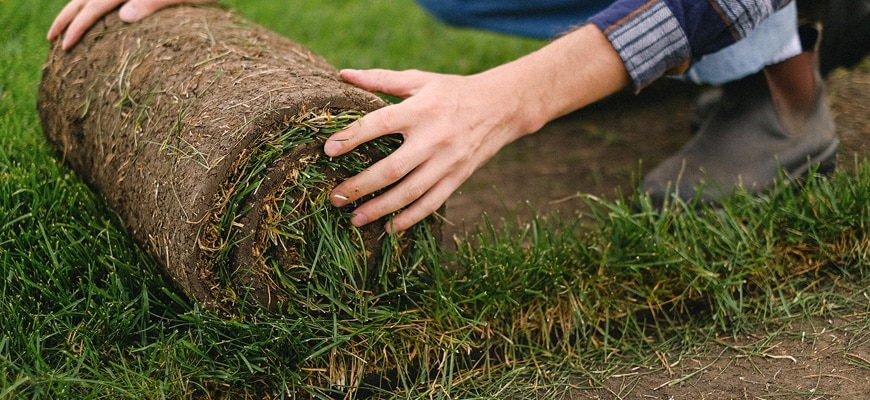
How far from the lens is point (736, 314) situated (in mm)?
1877

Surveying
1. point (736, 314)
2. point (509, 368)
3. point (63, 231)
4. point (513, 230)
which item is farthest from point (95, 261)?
point (736, 314)

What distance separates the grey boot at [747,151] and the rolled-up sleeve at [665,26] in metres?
0.45

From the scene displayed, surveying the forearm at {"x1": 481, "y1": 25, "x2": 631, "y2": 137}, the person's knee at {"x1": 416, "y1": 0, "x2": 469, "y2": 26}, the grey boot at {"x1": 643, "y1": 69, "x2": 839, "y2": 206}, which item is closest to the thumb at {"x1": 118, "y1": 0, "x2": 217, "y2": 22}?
the forearm at {"x1": 481, "y1": 25, "x2": 631, "y2": 137}

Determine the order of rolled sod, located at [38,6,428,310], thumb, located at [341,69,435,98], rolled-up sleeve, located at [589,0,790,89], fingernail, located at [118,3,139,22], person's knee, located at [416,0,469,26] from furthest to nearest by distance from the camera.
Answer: person's knee, located at [416,0,469,26] → fingernail, located at [118,3,139,22] → rolled-up sleeve, located at [589,0,790,89] → thumb, located at [341,69,435,98] → rolled sod, located at [38,6,428,310]

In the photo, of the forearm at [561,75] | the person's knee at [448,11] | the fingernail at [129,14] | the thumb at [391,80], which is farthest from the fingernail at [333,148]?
the person's knee at [448,11]

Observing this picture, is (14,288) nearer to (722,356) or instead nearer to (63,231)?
(63,231)

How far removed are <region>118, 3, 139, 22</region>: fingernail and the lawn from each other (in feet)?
1.45

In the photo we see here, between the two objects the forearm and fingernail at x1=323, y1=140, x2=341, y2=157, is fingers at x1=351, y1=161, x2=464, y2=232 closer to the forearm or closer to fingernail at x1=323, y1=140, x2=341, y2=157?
fingernail at x1=323, y1=140, x2=341, y2=157

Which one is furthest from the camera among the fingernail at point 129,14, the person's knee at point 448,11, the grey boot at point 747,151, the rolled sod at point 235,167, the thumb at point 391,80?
the person's knee at point 448,11

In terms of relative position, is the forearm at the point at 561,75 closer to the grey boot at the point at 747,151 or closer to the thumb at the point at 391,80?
the thumb at the point at 391,80

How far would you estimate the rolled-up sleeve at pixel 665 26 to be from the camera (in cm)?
187

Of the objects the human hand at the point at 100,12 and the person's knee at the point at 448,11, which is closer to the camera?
the human hand at the point at 100,12

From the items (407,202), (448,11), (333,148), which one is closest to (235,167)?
(333,148)

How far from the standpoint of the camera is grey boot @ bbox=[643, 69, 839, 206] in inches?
89.2
